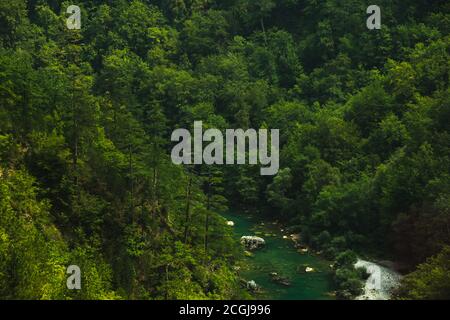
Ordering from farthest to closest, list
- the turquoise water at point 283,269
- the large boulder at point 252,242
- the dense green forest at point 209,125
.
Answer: the large boulder at point 252,242
the turquoise water at point 283,269
the dense green forest at point 209,125

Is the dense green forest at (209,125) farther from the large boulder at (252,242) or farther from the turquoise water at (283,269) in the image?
the large boulder at (252,242)

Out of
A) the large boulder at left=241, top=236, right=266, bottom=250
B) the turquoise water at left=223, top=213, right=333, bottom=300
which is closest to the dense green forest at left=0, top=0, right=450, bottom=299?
the turquoise water at left=223, top=213, right=333, bottom=300

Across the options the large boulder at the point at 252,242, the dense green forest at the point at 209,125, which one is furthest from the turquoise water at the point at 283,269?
the dense green forest at the point at 209,125

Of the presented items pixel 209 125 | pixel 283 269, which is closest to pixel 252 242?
pixel 283 269

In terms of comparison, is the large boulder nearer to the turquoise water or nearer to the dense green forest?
the turquoise water

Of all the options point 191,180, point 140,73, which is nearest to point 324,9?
point 140,73

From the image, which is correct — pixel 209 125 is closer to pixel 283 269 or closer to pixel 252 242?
pixel 252 242
